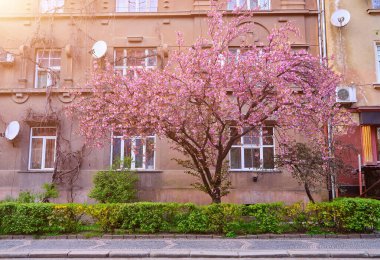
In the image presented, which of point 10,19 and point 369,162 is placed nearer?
point 369,162

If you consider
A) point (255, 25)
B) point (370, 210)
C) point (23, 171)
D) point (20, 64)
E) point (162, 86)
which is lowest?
point (370, 210)

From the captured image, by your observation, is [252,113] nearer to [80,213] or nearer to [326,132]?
[326,132]

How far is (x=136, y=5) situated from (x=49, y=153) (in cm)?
820

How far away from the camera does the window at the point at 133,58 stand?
17.4 metres

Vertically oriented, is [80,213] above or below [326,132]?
below

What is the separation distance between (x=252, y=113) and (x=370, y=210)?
4608 millimetres

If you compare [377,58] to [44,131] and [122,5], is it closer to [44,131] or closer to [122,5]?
[122,5]

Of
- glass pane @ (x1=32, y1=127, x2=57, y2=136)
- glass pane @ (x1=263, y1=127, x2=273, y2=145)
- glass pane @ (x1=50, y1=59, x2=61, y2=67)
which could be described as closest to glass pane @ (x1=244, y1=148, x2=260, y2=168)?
glass pane @ (x1=263, y1=127, x2=273, y2=145)

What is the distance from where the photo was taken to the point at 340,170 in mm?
13781

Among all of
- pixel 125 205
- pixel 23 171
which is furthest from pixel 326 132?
pixel 23 171

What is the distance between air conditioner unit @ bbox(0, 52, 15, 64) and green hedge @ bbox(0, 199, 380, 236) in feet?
26.9

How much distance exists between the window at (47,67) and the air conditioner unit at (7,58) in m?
1.12

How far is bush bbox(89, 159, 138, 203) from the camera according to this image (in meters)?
15.0

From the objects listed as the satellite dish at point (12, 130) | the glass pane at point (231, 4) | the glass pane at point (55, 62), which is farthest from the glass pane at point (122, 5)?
the satellite dish at point (12, 130)
